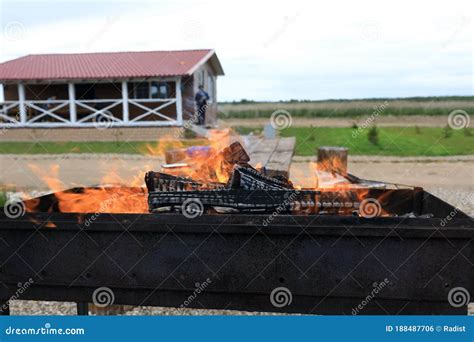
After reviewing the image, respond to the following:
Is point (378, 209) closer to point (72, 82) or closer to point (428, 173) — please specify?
point (428, 173)

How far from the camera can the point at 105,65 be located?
25.2m

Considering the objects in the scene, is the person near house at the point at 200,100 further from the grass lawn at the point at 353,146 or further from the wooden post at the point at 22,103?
the wooden post at the point at 22,103

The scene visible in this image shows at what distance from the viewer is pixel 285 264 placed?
11.1ft

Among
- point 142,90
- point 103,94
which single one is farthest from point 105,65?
point 142,90

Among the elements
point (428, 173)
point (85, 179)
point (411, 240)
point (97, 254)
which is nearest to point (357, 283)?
point (411, 240)

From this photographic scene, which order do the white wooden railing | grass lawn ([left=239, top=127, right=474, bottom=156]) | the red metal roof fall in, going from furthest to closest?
the white wooden railing → the red metal roof → grass lawn ([left=239, top=127, right=474, bottom=156])

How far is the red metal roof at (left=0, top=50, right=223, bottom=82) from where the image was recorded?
23.1 m

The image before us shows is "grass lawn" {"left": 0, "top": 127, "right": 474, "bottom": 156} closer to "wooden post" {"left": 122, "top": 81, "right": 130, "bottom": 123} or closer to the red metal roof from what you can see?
"wooden post" {"left": 122, "top": 81, "right": 130, "bottom": 123}

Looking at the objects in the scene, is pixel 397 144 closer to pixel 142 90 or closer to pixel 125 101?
pixel 142 90

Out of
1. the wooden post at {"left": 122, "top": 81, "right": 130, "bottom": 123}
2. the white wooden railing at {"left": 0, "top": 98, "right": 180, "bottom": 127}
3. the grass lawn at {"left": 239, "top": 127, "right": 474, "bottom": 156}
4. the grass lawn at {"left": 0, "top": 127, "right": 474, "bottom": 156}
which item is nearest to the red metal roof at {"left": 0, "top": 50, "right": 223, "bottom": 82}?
the wooden post at {"left": 122, "top": 81, "right": 130, "bottom": 123}

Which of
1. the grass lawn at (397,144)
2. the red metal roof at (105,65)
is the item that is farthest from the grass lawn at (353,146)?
the red metal roof at (105,65)

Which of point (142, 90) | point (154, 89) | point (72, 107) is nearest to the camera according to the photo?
point (72, 107)

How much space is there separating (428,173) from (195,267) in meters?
14.3

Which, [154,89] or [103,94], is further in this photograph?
[103,94]
